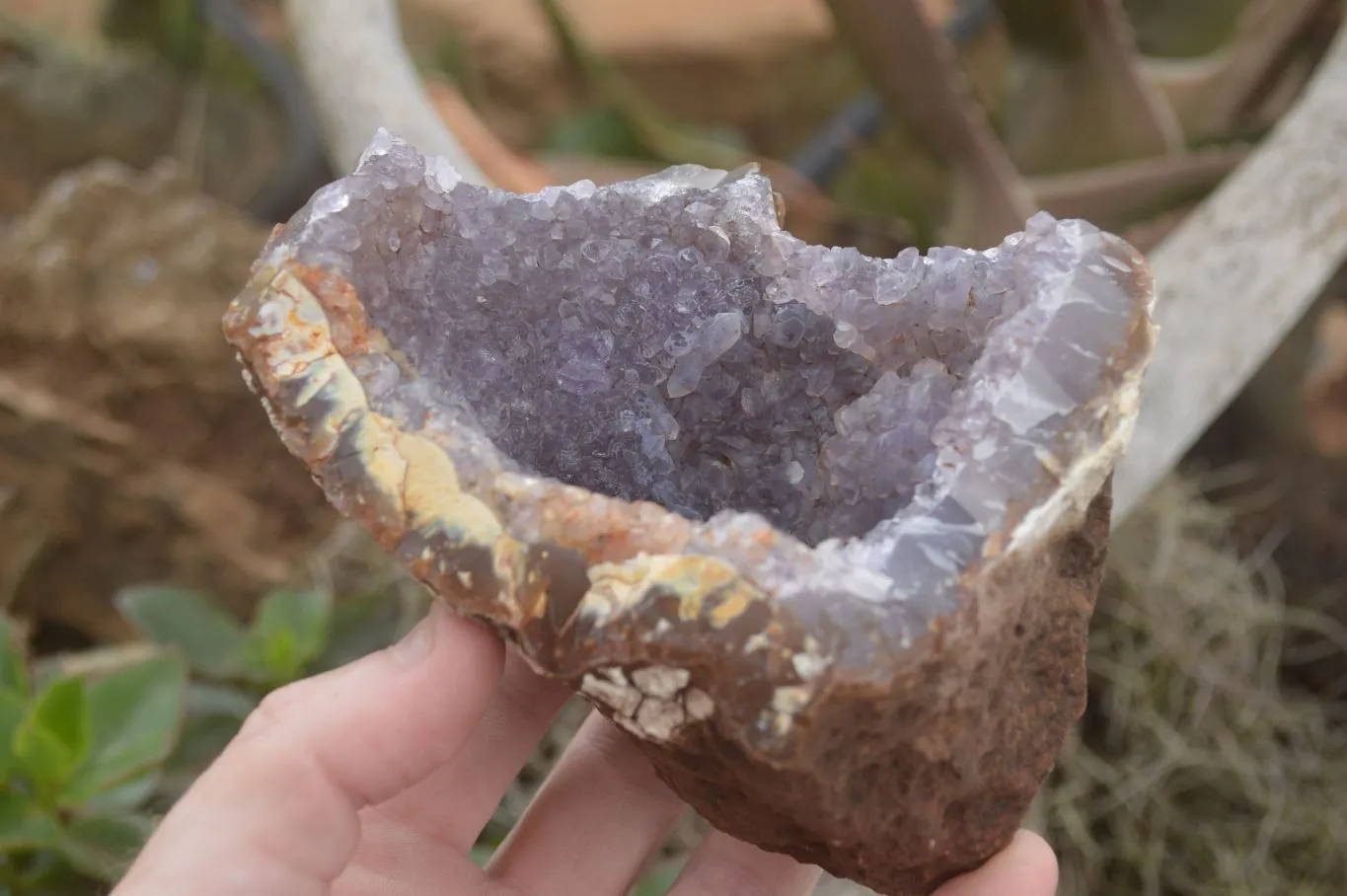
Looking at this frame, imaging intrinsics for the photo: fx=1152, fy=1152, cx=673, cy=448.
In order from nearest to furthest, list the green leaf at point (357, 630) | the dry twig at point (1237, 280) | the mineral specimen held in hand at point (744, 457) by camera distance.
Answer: the mineral specimen held in hand at point (744, 457) → the dry twig at point (1237, 280) → the green leaf at point (357, 630)

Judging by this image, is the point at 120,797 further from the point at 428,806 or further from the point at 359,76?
the point at 359,76

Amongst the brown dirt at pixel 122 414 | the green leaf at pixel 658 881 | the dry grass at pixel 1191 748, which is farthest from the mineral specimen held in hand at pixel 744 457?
the brown dirt at pixel 122 414

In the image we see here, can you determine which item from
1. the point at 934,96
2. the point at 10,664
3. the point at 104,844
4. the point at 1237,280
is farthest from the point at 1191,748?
the point at 10,664

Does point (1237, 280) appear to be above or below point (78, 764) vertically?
below

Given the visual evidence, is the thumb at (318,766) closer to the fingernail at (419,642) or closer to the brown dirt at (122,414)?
the fingernail at (419,642)

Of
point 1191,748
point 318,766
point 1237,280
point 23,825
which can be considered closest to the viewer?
point 318,766

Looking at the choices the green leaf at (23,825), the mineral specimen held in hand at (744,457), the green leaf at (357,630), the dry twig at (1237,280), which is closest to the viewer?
the mineral specimen held in hand at (744,457)

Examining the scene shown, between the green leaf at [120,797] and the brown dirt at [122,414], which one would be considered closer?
the green leaf at [120,797]
